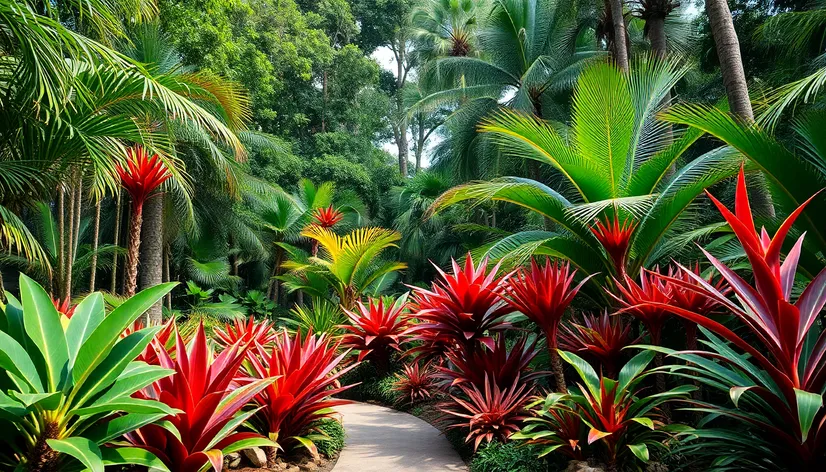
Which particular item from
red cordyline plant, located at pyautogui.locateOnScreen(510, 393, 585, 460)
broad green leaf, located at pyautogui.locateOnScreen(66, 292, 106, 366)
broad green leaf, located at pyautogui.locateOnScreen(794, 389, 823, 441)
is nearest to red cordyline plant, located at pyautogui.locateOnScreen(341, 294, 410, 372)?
red cordyline plant, located at pyautogui.locateOnScreen(510, 393, 585, 460)

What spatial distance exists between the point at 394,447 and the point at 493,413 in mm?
1086

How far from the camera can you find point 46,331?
306cm

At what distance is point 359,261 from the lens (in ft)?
37.6

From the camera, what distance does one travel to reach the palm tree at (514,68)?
51.2 feet

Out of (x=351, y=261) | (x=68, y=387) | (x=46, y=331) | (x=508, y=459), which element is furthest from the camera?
(x=351, y=261)

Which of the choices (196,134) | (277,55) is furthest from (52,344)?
(277,55)

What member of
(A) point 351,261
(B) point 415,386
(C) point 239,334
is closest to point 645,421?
(B) point 415,386

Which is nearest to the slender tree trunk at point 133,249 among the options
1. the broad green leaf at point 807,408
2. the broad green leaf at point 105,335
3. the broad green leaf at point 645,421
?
the broad green leaf at point 105,335

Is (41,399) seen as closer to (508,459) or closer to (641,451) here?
(508,459)

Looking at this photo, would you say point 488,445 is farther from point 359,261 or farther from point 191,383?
point 359,261

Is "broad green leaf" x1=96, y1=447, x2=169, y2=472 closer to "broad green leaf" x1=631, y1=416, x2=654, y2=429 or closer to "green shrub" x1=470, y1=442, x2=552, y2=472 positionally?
"green shrub" x1=470, y1=442, x2=552, y2=472

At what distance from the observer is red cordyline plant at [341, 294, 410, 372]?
26.8 feet

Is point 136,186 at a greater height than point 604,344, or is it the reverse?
point 136,186

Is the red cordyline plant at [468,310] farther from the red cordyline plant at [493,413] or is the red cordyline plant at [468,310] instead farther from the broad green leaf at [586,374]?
the broad green leaf at [586,374]
